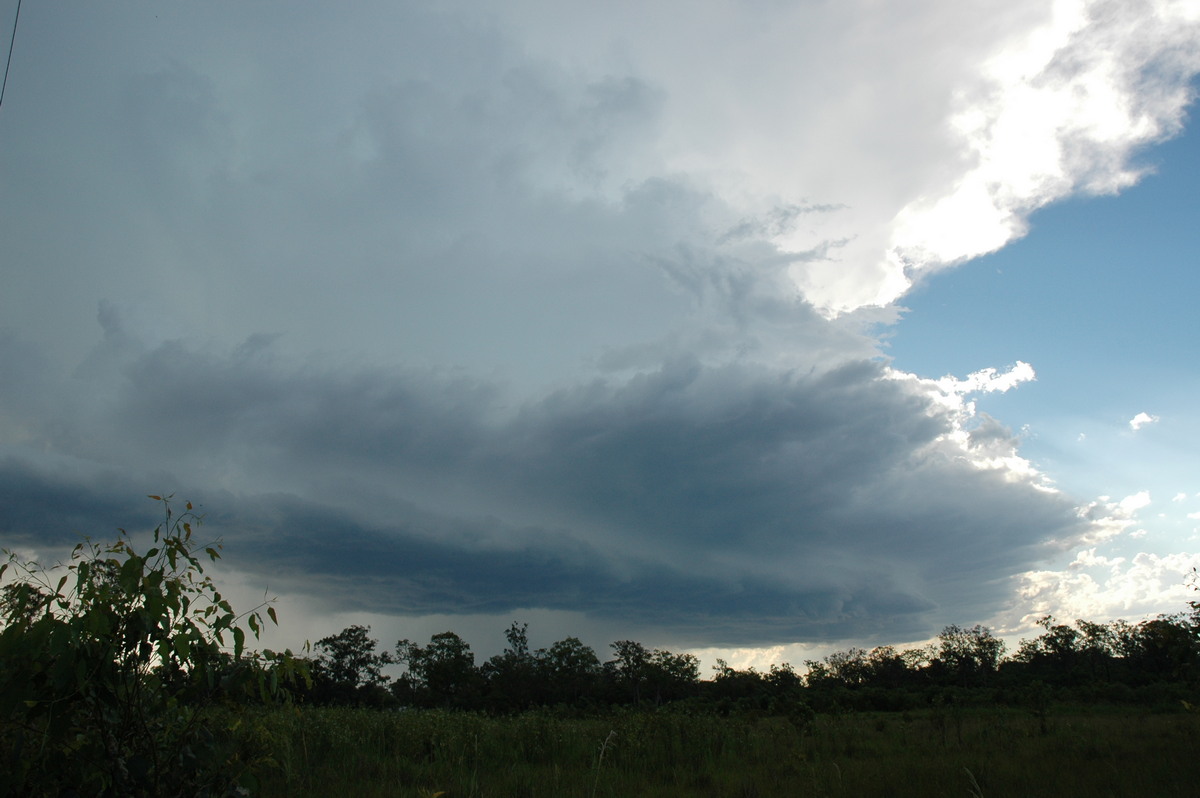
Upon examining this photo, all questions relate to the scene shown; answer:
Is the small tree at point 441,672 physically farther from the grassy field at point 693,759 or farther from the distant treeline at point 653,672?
the grassy field at point 693,759

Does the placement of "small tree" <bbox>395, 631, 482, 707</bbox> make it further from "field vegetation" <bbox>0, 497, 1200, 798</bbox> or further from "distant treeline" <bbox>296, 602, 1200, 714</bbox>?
"field vegetation" <bbox>0, 497, 1200, 798</bbox>

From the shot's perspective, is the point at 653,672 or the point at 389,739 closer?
the point at 389,739

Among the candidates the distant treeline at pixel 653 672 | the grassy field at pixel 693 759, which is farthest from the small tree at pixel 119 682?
the distant treeline at pixel 653 672

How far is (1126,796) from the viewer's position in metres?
9.18

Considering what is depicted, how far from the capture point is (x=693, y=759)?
45.5ft

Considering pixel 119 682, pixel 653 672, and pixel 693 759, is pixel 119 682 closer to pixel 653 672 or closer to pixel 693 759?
pixel 693 759

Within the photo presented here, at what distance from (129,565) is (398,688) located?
3370 inches

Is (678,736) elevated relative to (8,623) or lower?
lower

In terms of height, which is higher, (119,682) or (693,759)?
(119,682)

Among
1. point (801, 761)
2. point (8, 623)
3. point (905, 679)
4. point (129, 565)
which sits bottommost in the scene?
point (905, 679)

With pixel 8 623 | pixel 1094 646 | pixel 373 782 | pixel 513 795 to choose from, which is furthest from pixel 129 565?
pixel 1094 646

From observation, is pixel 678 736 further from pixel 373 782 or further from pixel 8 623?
pixel 8 623

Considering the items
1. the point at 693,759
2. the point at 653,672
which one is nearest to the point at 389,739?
the point at 693,759

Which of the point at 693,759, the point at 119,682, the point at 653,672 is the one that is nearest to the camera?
the point at 119,682
